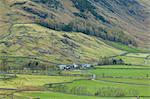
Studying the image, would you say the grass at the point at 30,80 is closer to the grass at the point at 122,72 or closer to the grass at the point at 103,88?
the grass at the point at 103,88

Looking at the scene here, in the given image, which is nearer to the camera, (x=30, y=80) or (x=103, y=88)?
(x=103, y=88)

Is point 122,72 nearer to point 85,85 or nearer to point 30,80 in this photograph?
point 85,85

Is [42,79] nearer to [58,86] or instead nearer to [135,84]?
[58,86]

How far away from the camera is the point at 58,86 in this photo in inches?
4887

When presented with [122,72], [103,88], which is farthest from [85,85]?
[122,72]

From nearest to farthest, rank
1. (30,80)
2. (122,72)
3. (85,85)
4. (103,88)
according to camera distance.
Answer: (103,88), (85,85), (30,80), (122,72)

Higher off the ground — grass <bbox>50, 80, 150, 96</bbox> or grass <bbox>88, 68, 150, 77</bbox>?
grass <bbox>88, 68, 150, 77</bbox>

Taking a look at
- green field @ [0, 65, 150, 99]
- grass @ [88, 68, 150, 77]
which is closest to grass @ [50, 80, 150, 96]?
green field @ [0, 65, 150, 99]

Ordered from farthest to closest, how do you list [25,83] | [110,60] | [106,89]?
[110,60]
[25,83]
[106,89]

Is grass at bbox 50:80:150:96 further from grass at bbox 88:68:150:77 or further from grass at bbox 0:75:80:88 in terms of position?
grass at bbox 88:68:150:77

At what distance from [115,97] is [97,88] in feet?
49.1

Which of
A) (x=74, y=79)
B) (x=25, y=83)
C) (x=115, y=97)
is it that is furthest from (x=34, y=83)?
(x=115, y=97)

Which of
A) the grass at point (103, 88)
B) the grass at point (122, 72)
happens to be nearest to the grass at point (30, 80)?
the grass at point (103, 88)

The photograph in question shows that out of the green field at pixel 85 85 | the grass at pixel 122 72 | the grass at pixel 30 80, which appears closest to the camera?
the green field at pixel 85 85
